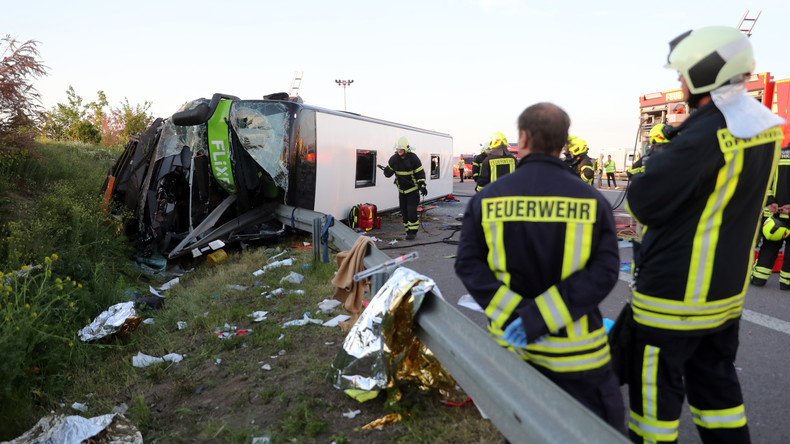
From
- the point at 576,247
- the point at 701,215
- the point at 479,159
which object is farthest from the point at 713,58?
the point at 479,159

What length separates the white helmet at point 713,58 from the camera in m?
1.73

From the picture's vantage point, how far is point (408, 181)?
9305 mm

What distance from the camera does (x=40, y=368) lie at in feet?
12.2

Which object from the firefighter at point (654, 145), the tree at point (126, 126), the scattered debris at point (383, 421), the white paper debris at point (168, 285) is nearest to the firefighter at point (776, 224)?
the firefighter at point (654, 145)

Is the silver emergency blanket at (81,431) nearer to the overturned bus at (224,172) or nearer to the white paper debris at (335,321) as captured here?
the white paper debris at (335,321)

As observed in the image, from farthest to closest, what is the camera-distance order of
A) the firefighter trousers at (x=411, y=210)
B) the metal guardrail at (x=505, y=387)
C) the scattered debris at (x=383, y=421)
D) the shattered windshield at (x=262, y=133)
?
the firefighter trousers at (x=411, y=210)
the shattered windshield at (x=262, y=133)
the scattered debris at (x=383, y=421)
the metal guardrail at (x=505, y=387)

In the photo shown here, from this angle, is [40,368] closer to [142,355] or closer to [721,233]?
[142,355]

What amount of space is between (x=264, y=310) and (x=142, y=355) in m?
1.21

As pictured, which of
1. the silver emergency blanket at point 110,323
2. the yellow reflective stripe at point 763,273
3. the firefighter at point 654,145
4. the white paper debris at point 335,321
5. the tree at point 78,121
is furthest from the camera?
the tree at point 78,121

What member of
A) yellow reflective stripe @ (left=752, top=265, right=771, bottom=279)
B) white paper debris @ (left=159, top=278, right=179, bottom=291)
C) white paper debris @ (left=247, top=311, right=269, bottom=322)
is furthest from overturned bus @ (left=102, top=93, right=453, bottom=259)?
yellow reflective stripe @ (left=752, top=265, right=771, bottom=279)

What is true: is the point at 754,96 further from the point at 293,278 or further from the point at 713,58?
the point at 293,278

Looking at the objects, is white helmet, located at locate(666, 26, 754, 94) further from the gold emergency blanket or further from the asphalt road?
the asphalt road

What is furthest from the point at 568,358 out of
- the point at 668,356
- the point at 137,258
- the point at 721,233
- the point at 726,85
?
the point at 137,258

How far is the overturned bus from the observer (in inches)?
290
